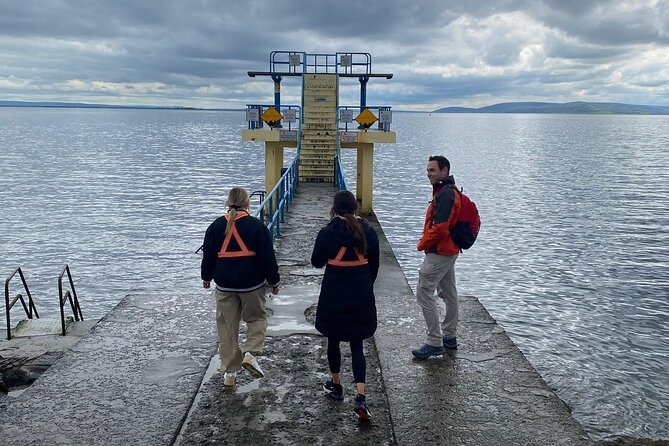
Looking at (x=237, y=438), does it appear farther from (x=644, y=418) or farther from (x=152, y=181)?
(x=152, y=181)

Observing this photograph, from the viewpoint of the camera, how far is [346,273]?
16.1ft

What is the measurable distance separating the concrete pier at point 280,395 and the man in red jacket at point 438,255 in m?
0.26

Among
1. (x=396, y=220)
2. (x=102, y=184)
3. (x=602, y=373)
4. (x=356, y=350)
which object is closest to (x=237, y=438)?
(x=356, y=350)

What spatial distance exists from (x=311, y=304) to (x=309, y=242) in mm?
3740

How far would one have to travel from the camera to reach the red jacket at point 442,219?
5.82 meters

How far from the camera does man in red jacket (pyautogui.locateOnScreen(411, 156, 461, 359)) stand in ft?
19.1

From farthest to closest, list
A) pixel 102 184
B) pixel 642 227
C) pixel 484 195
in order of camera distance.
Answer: pixel 102 184 → pixel 484 195 → pixel 642 227

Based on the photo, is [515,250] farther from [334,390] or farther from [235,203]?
[235,203]

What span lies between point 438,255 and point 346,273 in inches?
56.5

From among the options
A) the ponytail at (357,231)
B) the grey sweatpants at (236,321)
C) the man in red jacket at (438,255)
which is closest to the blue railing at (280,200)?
the man in red jacket at (438,255)

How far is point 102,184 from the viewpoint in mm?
42781

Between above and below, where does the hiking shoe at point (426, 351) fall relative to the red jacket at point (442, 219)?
below

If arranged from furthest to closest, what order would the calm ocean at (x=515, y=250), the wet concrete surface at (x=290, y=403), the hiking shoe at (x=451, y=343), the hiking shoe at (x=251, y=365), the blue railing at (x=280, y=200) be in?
the calm ocean at (x=515, y=250)
the blue railing at (x=280, y=200)
the hiking shoe at (x=451, y=343)
the hiking shoe at (x=251, y=365)
the wet concrete surface at (x=290, y=403)

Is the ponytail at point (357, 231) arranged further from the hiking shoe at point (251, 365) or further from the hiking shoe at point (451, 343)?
the hiking shoe at point (451, 343)
